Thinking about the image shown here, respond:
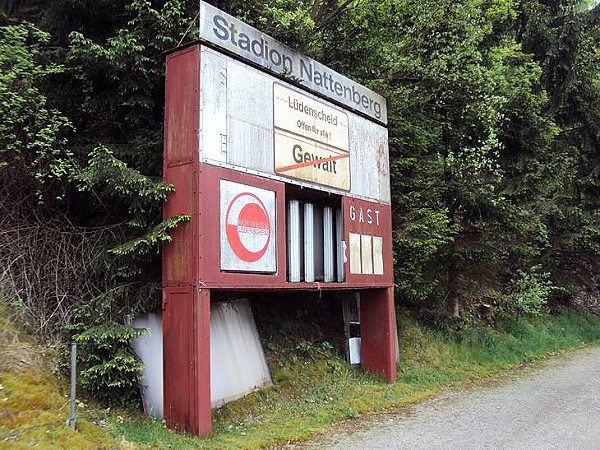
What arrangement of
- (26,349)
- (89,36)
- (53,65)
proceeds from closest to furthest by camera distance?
(26,349) → (53,65) → (89,36)

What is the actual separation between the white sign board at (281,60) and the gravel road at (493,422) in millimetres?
5251

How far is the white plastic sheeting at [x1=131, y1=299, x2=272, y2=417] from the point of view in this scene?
694 cm

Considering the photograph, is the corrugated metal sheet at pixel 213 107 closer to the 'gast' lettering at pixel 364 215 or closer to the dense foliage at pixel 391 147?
the dense foliage at pixel 391 147

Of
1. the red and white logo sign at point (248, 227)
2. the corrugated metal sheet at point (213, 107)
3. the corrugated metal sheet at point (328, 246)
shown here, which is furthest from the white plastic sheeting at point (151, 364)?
the corrugated metal sheet at point (328, 246)

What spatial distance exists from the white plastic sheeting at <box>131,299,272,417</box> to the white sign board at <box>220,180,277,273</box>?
1.29m

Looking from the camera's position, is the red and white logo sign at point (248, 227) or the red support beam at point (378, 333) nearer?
the red and white logo sign at point (248, 227)

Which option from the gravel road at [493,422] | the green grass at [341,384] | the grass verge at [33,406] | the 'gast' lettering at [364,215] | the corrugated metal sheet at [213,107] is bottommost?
the gravel road at [493,422]

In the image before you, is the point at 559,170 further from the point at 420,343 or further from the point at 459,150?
the point at 420,343

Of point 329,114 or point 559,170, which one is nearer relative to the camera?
point 329,114

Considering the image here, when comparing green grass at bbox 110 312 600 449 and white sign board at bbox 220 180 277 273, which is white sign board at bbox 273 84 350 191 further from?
Answer: green grass at bbox 110 312 600 449

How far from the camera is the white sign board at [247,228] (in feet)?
22.9

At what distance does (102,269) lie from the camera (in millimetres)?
7586

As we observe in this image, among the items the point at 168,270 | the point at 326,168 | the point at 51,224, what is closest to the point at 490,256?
the point at 326,168

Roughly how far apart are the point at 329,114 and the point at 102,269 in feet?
14.3
